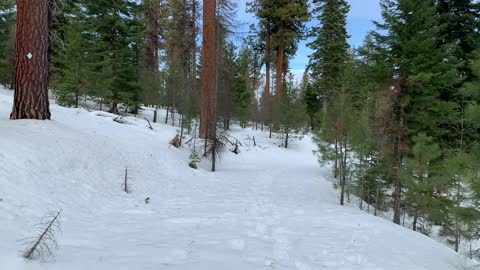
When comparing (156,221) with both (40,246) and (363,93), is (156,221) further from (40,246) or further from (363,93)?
(363,93)

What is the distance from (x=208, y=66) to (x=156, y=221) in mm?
9461

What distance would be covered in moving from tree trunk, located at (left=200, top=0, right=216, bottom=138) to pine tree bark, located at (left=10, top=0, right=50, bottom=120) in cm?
657

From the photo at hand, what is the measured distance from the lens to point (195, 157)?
11.3 m

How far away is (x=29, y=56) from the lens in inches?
265

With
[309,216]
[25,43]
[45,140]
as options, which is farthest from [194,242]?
[25,43]

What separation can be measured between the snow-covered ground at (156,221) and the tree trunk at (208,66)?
4.95 metres

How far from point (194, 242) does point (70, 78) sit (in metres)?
15.1

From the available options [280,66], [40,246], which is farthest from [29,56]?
[280,66]

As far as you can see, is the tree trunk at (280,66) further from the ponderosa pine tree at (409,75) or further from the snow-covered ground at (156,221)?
the snow-covered ground at (156,221)

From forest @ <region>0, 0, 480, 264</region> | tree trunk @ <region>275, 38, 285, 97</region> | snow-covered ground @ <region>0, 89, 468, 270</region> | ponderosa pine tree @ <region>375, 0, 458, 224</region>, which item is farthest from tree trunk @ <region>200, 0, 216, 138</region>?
tree trunk @ <region>275, 38, 285, 97</region>

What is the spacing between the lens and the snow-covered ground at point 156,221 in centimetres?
330

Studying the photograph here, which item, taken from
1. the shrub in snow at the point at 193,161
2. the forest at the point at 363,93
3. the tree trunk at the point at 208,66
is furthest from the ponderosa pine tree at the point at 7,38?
the shrub in snow at the point at 193,161

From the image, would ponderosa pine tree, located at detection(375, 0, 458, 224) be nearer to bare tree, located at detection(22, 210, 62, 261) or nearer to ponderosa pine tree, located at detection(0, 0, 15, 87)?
bare tree, located at detection(22, 210, 62, 261)

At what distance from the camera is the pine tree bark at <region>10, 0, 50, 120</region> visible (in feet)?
22.0
